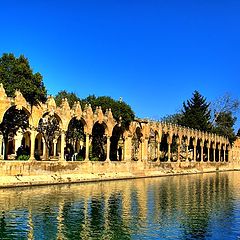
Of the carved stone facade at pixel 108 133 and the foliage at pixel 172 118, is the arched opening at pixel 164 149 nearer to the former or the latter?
the carved stone facade at pixel 108 133

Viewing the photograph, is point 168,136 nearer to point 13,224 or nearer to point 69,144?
point 69,144

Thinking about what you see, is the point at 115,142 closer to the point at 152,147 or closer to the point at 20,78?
the point at 20,78

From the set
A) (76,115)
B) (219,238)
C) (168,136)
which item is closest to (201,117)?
(168,136)

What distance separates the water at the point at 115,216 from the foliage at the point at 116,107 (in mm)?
20459

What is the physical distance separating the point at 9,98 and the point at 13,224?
18.3 metres

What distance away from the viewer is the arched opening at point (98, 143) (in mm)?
50562

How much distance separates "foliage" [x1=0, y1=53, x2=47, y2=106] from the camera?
115ft

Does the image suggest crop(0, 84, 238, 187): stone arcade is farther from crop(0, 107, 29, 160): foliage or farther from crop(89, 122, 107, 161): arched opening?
crop(0, 107, 29, 160): foliage

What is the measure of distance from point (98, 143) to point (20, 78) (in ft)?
62.8

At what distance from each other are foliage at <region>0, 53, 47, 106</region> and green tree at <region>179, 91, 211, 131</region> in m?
54.5

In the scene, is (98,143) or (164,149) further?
(164,149)

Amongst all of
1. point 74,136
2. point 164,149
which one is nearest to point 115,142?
point 74,136

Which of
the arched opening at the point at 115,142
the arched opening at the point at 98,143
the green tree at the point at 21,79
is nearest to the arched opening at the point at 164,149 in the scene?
the arched opening at the point at 115,142

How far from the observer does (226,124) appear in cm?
9644
